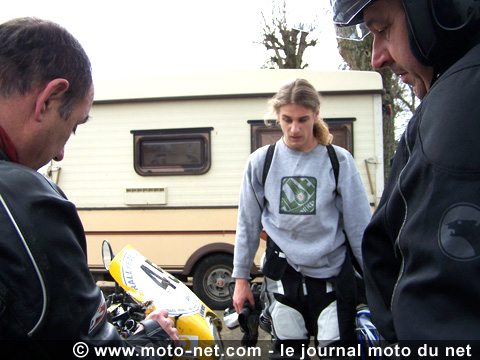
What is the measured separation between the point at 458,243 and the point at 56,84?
1.03 metres

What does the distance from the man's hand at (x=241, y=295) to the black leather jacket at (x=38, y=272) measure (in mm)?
1602

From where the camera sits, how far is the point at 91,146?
5.63 meters

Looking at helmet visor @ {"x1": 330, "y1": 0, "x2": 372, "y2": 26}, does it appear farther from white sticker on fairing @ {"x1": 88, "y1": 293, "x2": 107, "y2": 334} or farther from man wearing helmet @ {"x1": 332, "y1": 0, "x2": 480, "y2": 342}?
white sticker on fairing @ {"x1": 88, "y1": 293, "x2": 107, "y2": 334}

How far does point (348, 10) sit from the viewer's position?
42.6 inches

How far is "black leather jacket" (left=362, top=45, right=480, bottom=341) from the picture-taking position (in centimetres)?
69

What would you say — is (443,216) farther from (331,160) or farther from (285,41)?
(285,41)

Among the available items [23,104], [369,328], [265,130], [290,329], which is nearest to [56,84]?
[23,104]

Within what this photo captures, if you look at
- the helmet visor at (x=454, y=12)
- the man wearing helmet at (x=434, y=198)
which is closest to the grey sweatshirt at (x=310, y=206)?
the man wearing helmet at (x=434, y=198)

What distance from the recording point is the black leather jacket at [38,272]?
0.90 meters

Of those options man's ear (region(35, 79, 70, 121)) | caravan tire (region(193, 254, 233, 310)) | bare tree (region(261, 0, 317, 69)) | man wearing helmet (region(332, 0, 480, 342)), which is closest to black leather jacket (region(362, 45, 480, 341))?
man wearing helmet (region(332, 0, 480, 342))

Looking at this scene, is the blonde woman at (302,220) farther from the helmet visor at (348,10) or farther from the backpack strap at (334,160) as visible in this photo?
the helmet visor at (348,10)

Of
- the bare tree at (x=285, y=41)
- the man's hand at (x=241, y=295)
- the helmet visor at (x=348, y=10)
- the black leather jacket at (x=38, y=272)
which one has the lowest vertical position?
the man's hand at (x=241, y=295)

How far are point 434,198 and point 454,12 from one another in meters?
0.43

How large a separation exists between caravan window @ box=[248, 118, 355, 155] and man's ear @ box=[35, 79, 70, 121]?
13.8ft
